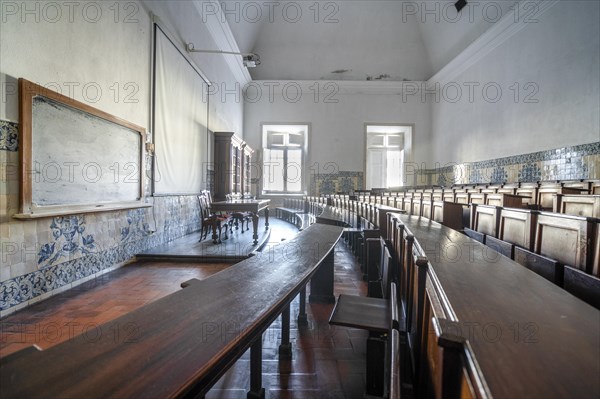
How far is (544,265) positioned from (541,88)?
5.79 metres

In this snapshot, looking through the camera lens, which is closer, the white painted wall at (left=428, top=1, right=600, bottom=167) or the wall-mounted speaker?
the white painted wall at (left=428, top=1, right=600, bottom=167)

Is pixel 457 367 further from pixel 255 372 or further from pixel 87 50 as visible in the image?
pixel 87 50

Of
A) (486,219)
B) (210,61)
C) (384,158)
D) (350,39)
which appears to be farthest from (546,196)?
(350,39)

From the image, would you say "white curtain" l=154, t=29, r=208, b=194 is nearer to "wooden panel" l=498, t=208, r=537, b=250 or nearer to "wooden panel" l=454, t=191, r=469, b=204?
"wooden panel" l=498, t=208, r=537, b=250

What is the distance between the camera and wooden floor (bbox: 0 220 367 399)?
131 centimetres

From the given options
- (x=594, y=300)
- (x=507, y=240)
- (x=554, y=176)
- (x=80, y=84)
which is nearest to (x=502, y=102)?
(x=554, y=176)

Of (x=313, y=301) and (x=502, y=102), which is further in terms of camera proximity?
(x=502, y=102)

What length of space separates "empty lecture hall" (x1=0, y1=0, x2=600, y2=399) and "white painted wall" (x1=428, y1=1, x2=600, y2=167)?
35mm

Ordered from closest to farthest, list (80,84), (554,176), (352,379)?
(352,379) → (80,84) → (554,176)

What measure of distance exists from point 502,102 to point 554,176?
7.35 ft

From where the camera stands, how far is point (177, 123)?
485 centimetres

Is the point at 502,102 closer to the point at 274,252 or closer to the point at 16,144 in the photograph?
the point at 274,252

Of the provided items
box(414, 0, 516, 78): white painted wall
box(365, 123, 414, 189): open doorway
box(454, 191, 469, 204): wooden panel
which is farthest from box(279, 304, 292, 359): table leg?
box(365, 123, 414, 189): open doorway

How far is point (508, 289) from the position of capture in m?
0.71
